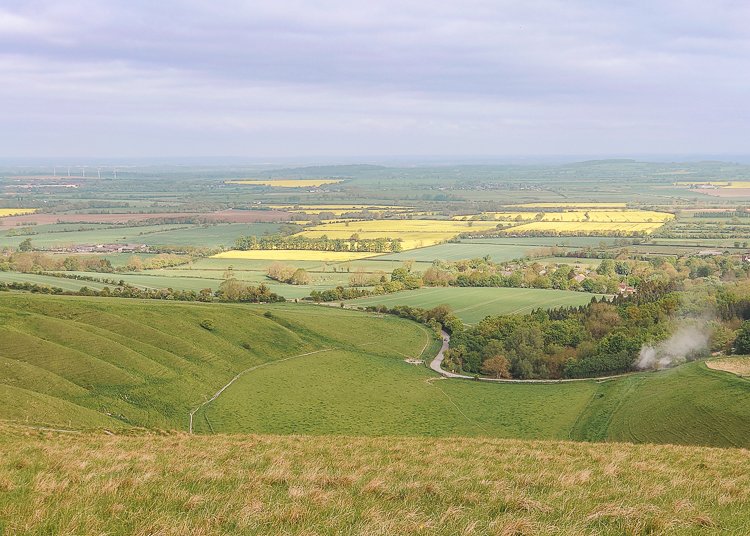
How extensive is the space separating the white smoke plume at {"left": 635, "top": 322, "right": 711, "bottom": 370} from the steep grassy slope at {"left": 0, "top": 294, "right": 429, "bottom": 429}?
1094 inches

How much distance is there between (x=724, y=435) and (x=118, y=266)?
413 ft

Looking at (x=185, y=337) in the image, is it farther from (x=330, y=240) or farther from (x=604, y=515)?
(x=330, y=240)

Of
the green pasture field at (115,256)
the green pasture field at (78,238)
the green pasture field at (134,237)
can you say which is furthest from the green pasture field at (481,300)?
the green pasture field at (78,238)

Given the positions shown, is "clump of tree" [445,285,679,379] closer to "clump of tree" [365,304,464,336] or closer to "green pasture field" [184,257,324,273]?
"clump of tree" [365,304,464,336]

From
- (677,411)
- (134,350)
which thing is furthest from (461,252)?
(677,411)

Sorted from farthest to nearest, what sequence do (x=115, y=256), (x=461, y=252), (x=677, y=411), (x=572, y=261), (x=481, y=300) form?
(x=461, y=252), (x=115, y=256), (x=572, y=261), (x=481, y=300), (x=677, y=411)

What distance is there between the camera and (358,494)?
1380cm

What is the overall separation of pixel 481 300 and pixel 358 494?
100 metres

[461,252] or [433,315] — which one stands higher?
[461,252]

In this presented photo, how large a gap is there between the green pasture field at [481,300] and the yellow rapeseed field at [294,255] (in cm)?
3663

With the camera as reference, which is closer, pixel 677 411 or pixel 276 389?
pixel 677 411

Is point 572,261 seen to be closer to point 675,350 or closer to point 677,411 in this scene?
point 675,350

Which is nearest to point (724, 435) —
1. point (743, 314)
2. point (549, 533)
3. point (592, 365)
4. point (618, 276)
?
point (592, 365)

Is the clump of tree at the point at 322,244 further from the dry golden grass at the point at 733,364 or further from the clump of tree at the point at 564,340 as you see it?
the dry golden grass at the point at 733,364
